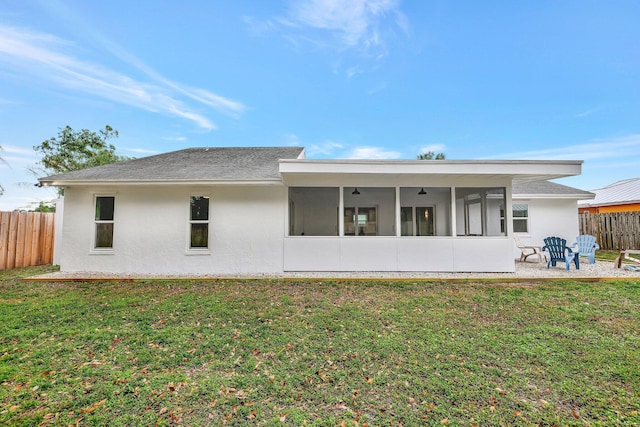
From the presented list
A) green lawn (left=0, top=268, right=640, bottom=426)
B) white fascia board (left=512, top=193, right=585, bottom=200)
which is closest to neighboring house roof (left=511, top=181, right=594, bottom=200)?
white fascia board (left=512, top=193, right=585, bottom=200)

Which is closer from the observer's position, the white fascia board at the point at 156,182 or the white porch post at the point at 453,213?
the white fascia board at the point at 156,182

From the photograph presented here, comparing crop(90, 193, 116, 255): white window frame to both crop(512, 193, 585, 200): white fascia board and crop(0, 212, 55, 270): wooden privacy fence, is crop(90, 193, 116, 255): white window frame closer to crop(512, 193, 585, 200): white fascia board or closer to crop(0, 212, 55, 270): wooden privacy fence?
crop(0, 212, 55, 270): wooden privacy fence

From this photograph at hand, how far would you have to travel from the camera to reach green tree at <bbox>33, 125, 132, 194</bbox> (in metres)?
20.4

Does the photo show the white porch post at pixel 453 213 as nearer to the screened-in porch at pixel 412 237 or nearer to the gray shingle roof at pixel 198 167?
the screened-in porch at pixel 412 237

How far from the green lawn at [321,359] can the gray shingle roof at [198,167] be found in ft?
11.4

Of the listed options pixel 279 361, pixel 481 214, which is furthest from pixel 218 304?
pixel 481 214

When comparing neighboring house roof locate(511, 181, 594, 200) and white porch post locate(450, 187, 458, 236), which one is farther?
neighboring house roof locate(511, 181, 594, 200)

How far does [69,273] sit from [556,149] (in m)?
30.5

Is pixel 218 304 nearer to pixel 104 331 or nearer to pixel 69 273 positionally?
pixel 104 331

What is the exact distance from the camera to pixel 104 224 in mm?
8375

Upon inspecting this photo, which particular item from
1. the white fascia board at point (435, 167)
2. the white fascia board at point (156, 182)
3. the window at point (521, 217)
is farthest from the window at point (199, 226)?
the window at point (521, 217)

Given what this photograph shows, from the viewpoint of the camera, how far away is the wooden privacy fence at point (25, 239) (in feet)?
30.5

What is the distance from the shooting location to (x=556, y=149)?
22109 millimetres

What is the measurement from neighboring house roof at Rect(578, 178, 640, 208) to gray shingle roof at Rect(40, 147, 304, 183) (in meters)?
20.9
